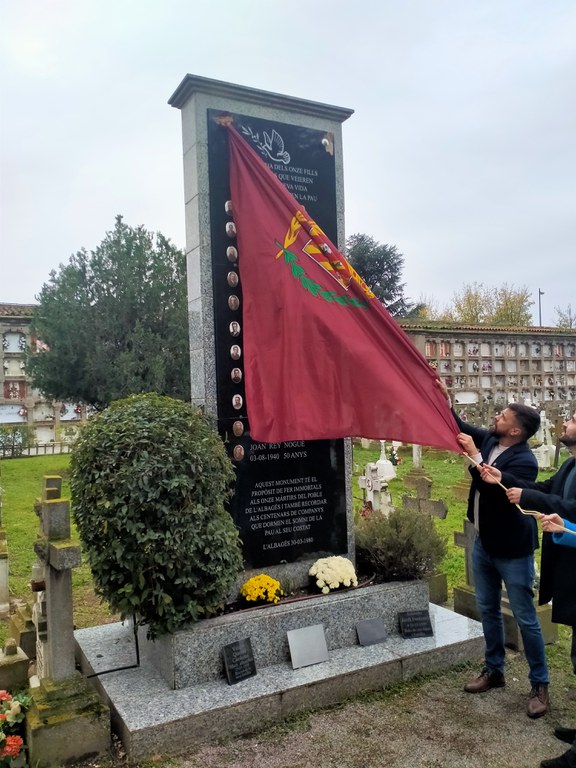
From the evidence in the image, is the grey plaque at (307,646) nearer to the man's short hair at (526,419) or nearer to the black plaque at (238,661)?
the black plaque at (238,661)

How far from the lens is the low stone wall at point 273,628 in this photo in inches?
156

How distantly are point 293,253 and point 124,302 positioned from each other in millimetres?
17442

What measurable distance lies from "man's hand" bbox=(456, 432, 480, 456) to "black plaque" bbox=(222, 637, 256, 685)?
1981 millimetres

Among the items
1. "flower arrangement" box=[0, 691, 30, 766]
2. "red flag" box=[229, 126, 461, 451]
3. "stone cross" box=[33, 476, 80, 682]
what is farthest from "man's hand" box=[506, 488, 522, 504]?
"flower arrangement" box=[0, 691, 30, 766]

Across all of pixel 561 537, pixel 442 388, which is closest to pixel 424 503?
pixel 442 388

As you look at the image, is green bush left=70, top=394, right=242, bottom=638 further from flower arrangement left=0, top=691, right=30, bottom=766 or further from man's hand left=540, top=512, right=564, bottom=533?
man's hand left=540, top=512, right=564, bottom=533

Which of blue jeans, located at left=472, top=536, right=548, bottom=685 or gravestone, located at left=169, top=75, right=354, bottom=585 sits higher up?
gravestone, located at left=169, top=75, right=354, bottom=585

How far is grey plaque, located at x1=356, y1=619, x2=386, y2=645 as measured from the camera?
4578mm

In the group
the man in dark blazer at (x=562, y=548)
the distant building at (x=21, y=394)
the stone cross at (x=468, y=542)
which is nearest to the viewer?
the man in dark blazer at (x=562, y=548)

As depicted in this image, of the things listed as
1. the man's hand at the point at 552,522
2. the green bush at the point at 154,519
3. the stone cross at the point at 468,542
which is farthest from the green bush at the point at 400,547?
the man's hand at the point at 552,522

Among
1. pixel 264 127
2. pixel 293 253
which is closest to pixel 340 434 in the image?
pixel 293 253

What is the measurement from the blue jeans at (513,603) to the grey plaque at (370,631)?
81 cm

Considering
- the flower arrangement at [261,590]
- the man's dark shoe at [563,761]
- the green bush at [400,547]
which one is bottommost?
the man's dark shoe at [563,761]

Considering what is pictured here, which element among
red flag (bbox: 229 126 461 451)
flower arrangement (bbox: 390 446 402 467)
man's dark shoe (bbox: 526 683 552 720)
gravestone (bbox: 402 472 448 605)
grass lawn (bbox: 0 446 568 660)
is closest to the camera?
man's dark shoe (bbox: 526 683 552 720)
